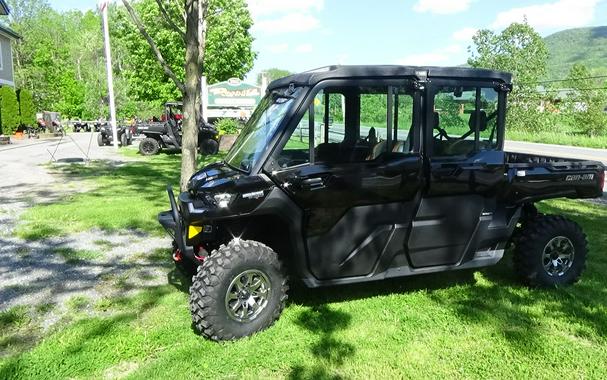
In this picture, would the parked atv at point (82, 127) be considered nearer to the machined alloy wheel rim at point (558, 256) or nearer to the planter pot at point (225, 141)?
the planter pot at point (225, 141)

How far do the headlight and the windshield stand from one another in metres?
0.32

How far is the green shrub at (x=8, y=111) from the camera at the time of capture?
27.8 meters

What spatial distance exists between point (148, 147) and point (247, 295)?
15.7 meters

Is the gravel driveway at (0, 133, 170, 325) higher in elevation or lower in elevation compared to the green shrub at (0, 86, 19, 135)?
lower

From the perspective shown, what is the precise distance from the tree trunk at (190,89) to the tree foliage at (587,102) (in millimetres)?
31229

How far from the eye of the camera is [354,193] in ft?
13.1

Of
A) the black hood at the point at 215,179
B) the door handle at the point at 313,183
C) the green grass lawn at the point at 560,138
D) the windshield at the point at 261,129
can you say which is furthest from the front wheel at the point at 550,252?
the green grass lawn at the point at 560,138

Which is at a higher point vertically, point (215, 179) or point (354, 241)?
point (215, 179)

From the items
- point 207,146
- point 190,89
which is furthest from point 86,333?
point 207,146

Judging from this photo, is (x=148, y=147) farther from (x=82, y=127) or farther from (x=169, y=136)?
(x=82, y=127)

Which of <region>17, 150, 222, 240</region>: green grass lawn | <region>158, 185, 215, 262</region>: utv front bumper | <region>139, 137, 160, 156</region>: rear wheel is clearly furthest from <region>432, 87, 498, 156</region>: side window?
<region>139, 137, 160, 156</region>: rear wheel

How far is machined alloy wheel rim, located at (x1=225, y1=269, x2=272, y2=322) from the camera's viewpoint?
3812 mm

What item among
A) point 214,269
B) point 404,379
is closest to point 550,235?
point 404,379

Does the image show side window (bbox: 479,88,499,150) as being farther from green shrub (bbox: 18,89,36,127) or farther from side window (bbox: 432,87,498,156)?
green shrub (bbox: 18,89,36,127)
